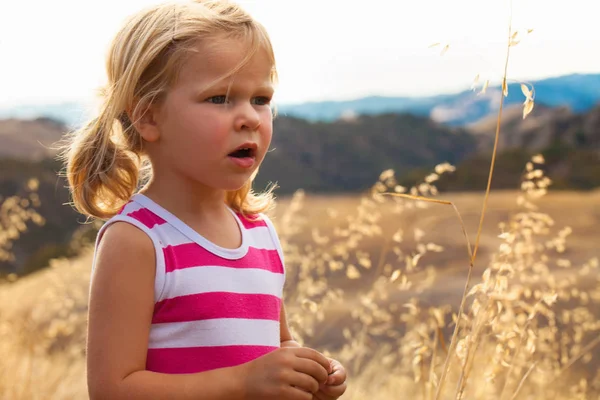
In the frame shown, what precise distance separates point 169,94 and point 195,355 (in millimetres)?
485

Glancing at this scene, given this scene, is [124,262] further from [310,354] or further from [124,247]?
[310,354]

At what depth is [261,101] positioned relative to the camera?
1483 millimetres

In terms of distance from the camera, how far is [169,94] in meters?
1.41

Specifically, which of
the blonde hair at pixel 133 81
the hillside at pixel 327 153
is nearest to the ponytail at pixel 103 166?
the blonde hair at pixel 133 81

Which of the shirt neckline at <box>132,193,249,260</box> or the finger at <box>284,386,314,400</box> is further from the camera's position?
the shirt neckline at <box>132,193,249,260</box>

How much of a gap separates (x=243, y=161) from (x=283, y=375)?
0.40 metres

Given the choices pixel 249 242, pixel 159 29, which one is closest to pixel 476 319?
pixel 249 242

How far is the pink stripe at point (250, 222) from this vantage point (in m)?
1.65

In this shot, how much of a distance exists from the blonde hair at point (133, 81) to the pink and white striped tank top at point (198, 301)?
145mm

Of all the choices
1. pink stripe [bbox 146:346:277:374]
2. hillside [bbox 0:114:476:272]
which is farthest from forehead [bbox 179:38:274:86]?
hillside [bbox 0:114:476:272]

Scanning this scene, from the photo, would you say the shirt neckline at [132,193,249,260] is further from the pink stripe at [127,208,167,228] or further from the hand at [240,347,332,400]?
the hand at [240,347,332,400]

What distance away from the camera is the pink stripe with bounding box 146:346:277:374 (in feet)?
4.48

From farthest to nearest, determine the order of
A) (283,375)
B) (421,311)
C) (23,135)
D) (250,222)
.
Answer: (23,135) → (421,311) → (250,222) → (283,375)

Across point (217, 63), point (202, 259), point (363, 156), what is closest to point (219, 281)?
point (202, 259)
